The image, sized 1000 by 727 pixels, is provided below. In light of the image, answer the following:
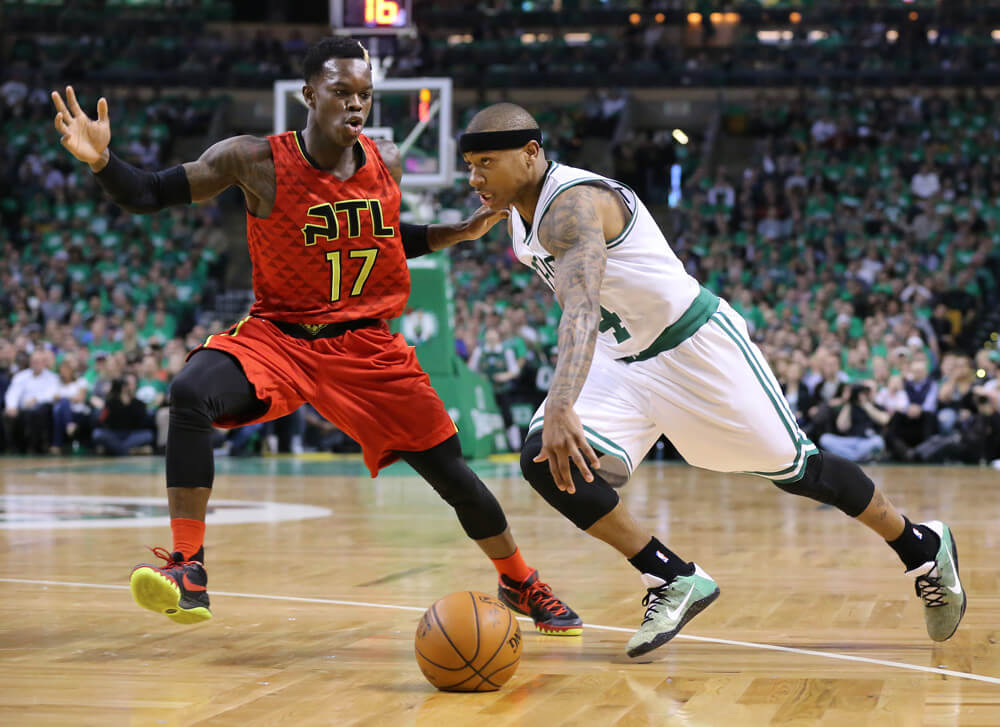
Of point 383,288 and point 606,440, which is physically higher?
point 383,288

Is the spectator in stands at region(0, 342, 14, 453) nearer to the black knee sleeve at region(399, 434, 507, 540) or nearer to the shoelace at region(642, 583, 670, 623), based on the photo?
the black knee sleeve at region(399, 434, 507, 540)

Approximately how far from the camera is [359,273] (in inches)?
189

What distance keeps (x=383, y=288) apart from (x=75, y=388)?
12.4m

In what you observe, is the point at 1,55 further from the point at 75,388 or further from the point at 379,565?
the point at 379,565

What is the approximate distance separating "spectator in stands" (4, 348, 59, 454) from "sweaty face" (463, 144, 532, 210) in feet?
44.0

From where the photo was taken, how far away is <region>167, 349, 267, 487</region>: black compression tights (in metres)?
4.30

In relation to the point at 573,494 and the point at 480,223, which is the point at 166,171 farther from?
the point at 573,494

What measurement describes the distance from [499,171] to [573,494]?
3.52ft

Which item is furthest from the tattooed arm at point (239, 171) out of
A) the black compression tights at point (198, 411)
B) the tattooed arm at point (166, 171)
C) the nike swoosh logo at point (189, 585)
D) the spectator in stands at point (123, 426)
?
the spectator in stands at point (123, 426)

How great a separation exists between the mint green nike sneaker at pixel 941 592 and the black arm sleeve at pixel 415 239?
2214 millimetres

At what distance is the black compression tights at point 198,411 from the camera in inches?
169

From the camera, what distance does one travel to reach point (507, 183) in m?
4.15

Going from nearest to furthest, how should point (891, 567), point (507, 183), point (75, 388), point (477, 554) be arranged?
point (507, 183) → point (891, 567) → point (477, 554) → point (75, 388)

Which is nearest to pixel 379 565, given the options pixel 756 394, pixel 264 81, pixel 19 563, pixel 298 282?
pixel 19 563
